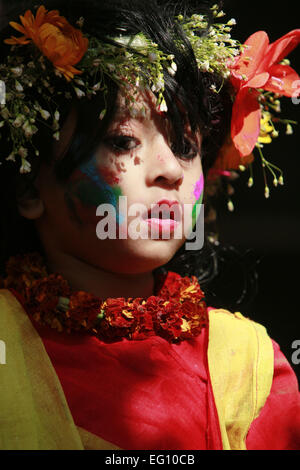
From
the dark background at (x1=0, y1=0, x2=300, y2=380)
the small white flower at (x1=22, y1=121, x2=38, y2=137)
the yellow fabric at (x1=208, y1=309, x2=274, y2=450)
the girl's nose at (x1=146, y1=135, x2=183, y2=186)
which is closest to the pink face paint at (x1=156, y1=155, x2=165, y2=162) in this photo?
the girl's nose at (x1=146, y1=135, x2=183, y2=186)

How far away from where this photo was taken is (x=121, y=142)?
1.67 m

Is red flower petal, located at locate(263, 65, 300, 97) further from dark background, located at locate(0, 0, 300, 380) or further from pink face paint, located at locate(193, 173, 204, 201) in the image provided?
dark background, located at locate(0, 0, 300, 380)

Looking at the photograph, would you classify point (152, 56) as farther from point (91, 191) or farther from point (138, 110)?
point (91, 191)

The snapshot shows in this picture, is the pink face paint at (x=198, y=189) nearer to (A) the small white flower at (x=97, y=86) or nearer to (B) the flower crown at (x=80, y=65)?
(B) the flower crown at (x=80, y=65)

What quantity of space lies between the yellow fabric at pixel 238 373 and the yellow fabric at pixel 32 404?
0.35m

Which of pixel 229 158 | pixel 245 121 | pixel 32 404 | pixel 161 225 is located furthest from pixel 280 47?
pixel 32 404

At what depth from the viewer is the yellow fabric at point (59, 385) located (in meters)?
1.53

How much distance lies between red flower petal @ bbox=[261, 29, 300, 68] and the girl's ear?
0.78 metres

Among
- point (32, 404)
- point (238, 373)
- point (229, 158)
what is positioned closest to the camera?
point (32, 404)

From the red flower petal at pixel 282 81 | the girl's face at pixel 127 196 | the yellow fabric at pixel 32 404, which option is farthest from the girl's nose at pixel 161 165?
the yellow fabric at pixel 32 404

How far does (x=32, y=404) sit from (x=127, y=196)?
1.90ft

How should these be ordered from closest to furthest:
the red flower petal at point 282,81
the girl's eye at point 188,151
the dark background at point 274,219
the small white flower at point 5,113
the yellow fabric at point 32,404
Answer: the yellow fabric at point 32,404 < the small white flower at point 5,113 < the girl's eye at point 188,151 < the red flower petal at point 282,81 < the dark background at point 274,219

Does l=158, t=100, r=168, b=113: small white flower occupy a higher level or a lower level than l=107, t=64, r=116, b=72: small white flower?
lower

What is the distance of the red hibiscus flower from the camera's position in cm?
185
